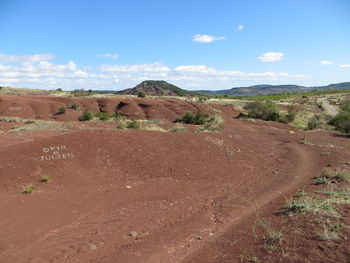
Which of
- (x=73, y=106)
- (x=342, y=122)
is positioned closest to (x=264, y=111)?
(x=342, y=122)

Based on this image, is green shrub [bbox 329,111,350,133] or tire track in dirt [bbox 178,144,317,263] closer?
tire track in dirt [bbox 178,144,317,263]

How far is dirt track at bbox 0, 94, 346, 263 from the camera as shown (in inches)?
239

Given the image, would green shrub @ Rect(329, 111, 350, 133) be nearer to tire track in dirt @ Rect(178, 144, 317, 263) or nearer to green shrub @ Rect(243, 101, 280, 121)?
green shrub @ Rect(243, 101, 280, 121)

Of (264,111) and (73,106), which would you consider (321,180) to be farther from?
(73,106)

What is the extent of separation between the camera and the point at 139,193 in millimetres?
9570

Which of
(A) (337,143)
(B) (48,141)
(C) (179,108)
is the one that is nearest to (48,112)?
(C) (179,108)

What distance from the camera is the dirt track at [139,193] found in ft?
19.9

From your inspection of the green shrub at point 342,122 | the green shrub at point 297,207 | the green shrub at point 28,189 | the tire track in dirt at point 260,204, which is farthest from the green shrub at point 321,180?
the green shrub at point 342,122

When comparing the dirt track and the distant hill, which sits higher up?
the distant hill

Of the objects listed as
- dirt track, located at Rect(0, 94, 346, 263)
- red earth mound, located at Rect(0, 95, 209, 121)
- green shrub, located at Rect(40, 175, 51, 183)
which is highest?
red earth mound, located at Rect(0, 95, 209, 121)

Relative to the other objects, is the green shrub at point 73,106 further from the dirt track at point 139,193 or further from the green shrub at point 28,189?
the green shrub at point 28,189

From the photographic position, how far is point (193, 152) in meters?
14.1

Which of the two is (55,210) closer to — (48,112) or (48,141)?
(48,141)

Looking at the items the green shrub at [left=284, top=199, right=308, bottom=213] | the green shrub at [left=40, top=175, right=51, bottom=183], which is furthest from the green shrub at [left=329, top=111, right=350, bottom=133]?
the green shrub at [left=40, top=175, right=51, bottom=183]
